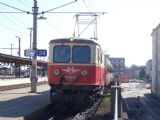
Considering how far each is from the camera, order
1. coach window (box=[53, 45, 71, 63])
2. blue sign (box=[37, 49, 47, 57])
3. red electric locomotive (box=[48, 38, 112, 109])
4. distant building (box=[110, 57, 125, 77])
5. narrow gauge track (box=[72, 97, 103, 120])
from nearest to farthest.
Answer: narrow gauge track (box=[72, 97, 103, 120]) < red electric locomotive (box=[48, 38, 112, 109]) < coach window (box=[53, 45, 71, 63]) < blue sign (box=[37, 49, 47, 57]) < distant building (box=[110, 57, 125, 77])

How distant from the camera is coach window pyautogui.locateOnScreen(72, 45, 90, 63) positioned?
20.7m

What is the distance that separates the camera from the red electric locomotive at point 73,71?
66.9 feet

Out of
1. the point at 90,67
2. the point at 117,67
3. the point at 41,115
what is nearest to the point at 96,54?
the point at 90,67

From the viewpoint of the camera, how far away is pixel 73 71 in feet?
67.3

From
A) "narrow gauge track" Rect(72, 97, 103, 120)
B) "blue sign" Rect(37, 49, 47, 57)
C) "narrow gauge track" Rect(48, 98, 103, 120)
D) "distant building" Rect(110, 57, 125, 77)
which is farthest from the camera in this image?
"distant building" Rect(110, 57, 125, 77)

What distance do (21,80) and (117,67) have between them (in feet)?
131

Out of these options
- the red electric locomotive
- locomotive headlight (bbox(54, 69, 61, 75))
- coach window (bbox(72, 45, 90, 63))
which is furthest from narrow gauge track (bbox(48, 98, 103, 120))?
coach window (bbox(72, 45, 90, 63))

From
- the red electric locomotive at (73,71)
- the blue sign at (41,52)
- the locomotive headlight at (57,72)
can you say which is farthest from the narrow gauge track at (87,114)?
the blue sign at (41,52)

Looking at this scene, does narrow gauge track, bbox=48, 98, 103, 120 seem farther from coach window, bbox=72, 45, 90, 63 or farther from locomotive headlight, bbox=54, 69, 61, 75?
coach window, bbox=72, 45, 90, 63

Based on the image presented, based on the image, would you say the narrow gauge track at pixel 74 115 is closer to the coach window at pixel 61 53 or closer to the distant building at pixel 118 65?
the coach window at pixel 61 53

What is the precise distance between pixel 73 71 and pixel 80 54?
0.90 metres

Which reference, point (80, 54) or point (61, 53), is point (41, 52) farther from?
point (80, 54)

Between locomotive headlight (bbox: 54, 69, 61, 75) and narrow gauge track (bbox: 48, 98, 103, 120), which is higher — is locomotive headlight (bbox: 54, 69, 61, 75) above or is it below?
above

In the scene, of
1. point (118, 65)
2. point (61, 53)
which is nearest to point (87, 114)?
point (61, 53)
